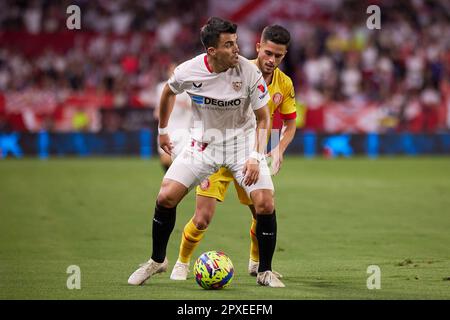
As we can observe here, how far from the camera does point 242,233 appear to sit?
11.5 m

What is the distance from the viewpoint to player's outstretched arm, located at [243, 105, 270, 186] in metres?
7.65

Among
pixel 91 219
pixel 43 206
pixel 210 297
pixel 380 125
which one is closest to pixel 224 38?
pixel 210 297

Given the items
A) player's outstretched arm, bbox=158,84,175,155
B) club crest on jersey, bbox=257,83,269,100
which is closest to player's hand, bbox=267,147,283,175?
club crest on jersey, bbox=257,83,269,100

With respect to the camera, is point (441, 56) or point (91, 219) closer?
point (91, 219)

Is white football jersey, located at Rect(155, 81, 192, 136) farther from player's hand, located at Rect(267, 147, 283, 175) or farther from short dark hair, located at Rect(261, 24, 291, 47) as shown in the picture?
short dark hair, located at Rect(261, 24, 291, 47)

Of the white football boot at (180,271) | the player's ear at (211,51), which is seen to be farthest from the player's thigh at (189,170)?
the player's ear at (211,51)

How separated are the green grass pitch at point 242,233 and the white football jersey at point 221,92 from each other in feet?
4.61

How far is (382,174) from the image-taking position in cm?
1945

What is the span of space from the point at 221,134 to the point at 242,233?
12.0ft

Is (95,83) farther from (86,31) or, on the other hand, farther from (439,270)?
(439,270)

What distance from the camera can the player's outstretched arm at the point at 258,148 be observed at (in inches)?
301

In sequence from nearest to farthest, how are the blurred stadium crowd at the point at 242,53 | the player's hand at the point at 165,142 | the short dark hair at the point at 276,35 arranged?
the player's hand at the point at 165,142 → the short dark hair at the point at 276,35 → the blurred stadium crowd at the point at 242,53

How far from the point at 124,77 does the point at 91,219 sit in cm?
1352

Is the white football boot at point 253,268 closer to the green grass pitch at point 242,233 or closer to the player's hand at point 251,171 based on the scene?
the green grass pitch at point 242,233
